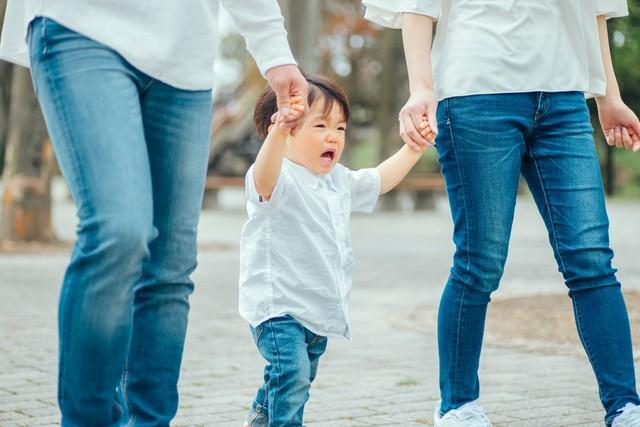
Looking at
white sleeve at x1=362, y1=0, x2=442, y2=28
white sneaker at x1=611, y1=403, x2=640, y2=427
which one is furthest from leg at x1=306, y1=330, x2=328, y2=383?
A: white sleeve at x1=362, y1=0, x2=442, y2=28

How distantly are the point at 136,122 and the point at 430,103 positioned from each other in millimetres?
1131

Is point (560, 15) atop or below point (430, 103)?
atop

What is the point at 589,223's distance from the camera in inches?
137

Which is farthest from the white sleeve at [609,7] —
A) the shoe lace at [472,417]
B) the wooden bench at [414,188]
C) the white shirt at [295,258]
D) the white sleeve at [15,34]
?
the wooden bench at [414,188]

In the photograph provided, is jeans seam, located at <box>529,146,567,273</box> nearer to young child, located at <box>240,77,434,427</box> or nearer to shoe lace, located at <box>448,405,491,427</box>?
young child, located at <box>240,77,434,427</box>

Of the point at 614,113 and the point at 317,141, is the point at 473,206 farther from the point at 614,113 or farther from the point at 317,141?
the point at 614,113

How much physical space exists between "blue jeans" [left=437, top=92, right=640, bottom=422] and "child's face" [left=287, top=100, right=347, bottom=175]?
34cm

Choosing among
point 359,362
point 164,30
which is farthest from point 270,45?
point 359,362

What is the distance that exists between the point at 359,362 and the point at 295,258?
7.04 feet

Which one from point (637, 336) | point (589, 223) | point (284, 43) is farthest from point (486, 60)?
point (637, 336)

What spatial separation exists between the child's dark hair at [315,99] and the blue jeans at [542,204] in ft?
1.07

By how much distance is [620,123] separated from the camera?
3820 mm

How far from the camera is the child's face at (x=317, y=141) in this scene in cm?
354

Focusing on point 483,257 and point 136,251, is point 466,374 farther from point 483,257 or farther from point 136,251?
point 136,251
